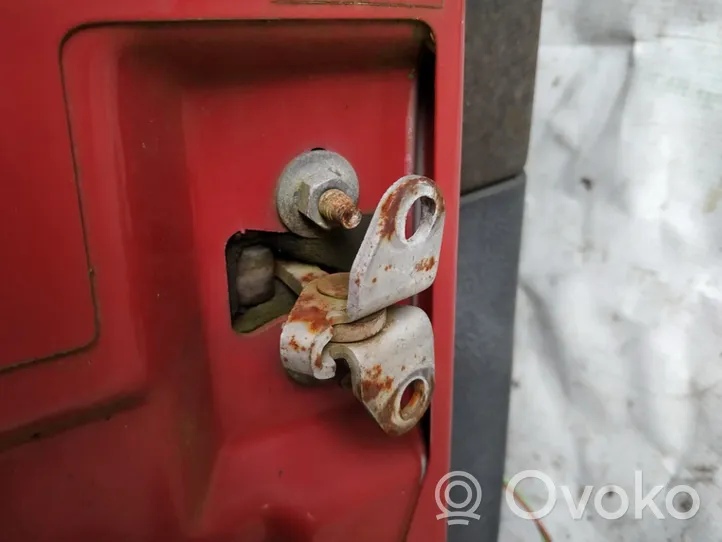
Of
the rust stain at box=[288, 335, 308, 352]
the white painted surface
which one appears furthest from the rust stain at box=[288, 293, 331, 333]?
the white painted surface

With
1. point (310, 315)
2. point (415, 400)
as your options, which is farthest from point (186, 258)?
point (415, 400)

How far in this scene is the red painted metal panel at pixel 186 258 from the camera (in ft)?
1.15

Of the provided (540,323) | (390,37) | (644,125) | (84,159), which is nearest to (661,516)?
(540,323)

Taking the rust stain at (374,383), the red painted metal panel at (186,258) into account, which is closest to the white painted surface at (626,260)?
the red painted metal panel at (186,258)

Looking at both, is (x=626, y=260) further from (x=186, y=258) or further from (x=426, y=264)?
(x=186, y=258)

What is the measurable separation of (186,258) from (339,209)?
11 centimetres

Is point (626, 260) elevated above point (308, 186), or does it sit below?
below

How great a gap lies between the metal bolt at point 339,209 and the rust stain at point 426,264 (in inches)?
2.1

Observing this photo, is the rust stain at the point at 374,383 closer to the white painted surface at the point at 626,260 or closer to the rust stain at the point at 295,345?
the rust stain at the point at 295,345

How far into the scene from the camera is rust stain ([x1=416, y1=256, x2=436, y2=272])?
42 centimetres

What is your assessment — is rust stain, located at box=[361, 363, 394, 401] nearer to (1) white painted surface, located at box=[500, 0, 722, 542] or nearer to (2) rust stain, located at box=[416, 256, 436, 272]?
(2) rust stain, located at box=[416, 256, 436, 272]

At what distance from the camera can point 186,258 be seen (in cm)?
44

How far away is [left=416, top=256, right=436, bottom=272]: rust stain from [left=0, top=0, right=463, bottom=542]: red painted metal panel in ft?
0.31

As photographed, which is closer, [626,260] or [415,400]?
[415,400]
